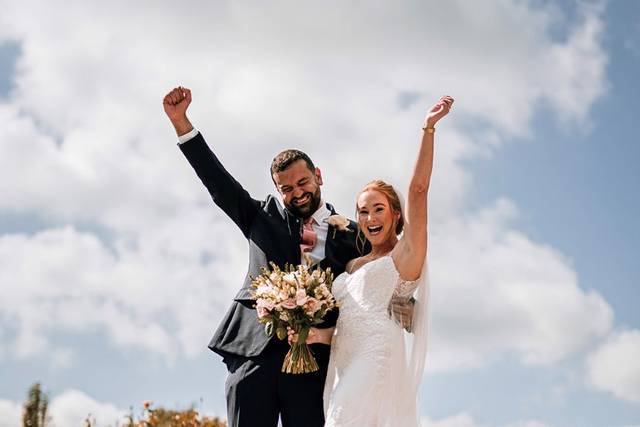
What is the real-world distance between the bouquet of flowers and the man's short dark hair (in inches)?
33.9

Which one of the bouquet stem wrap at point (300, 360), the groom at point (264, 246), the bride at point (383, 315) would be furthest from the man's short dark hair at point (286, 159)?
the bouquet stem wrap at point (300, 360)

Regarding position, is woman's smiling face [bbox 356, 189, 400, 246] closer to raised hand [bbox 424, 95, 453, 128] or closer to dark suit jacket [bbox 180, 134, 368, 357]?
dark suit jacket [bbox 180, 134, 368, 357]

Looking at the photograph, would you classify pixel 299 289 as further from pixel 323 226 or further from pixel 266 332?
pixel 323 226

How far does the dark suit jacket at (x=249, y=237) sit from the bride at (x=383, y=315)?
0.29 metres

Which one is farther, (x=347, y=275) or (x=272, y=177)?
(x=272, y=177)

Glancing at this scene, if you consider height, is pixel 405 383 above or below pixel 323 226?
below

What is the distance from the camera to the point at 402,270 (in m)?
5.55

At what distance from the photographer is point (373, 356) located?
531 centimetres

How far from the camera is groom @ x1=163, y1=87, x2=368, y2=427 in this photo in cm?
573

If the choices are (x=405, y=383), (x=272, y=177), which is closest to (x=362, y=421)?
(x=405, y=383)

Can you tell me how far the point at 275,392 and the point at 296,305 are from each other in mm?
789

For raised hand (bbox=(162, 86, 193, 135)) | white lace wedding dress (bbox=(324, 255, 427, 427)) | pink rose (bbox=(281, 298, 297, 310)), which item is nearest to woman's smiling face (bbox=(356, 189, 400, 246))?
white lace wedding dress (bbox=(324, 255, 427, 427))

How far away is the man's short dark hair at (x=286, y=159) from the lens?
19.9 ft

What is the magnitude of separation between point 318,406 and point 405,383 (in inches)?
24.5
